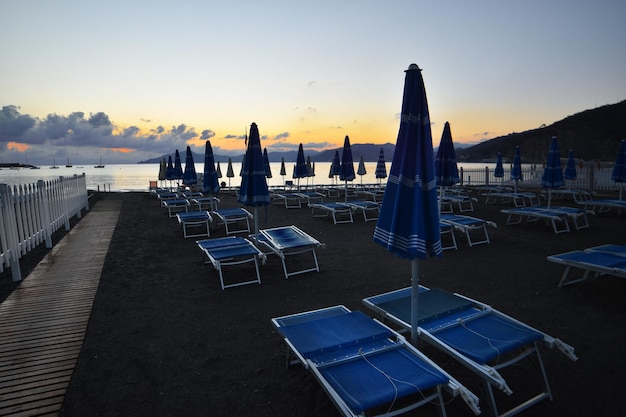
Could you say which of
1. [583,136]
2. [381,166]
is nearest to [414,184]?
[381,166]

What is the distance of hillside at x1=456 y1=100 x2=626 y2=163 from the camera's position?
192 ft

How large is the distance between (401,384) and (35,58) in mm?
16394

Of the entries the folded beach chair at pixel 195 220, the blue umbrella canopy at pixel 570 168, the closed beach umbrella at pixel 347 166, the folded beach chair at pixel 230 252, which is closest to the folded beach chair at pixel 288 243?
the folded beach chair at pixel 230 252

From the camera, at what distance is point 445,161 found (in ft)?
29.0

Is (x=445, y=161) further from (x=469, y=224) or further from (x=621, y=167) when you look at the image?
(x=621, y=167)

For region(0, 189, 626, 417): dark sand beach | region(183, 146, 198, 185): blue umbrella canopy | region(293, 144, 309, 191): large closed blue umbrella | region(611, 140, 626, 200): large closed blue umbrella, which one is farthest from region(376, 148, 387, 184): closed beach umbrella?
region(0, 189, 626, 417): dark sand beach

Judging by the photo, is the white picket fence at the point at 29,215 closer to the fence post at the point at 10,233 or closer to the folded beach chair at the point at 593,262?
the fence post at the point at 10,233

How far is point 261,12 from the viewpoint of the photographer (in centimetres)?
1204

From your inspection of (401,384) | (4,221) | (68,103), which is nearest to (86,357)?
(401,384)

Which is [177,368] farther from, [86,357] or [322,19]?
[322,19]

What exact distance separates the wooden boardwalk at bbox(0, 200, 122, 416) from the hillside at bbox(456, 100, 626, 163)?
60.5 m

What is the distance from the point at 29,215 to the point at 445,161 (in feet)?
30.9

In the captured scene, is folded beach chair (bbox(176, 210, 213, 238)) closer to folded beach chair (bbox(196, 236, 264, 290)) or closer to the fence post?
folded beach chair (bbox(196, 236, 264, 290))

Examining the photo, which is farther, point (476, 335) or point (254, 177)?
point (254, 177)
